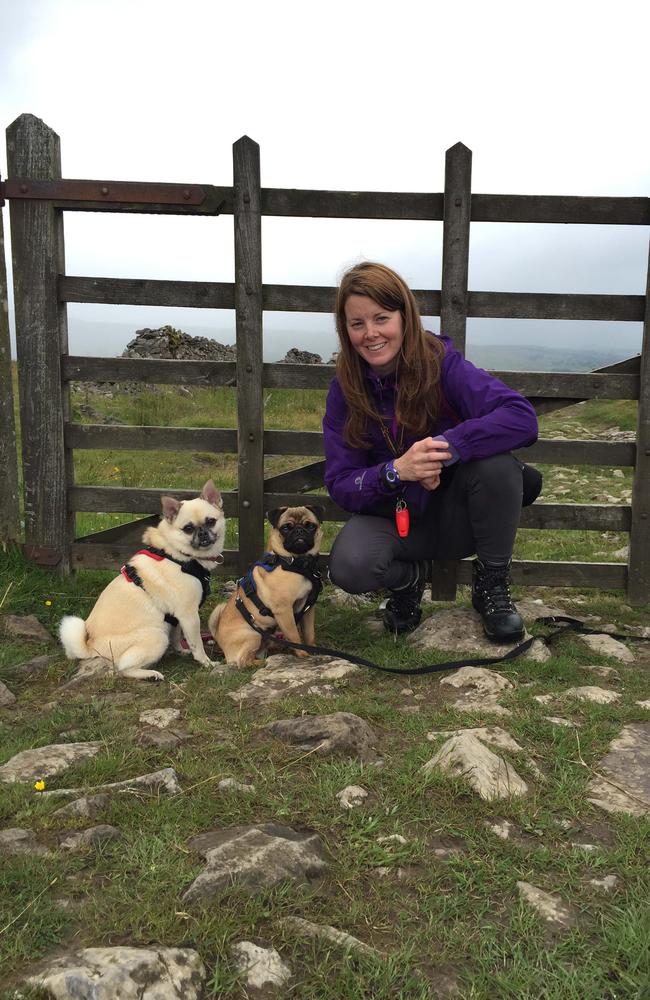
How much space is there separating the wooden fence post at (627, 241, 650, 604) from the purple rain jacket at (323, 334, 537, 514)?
4.84 ft

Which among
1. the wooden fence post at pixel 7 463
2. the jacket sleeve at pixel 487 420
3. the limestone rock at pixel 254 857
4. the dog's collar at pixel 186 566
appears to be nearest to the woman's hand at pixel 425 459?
the jacket sleeve at pixel 487 420

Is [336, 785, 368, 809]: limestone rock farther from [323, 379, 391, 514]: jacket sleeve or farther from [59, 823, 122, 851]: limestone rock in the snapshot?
[323, 379, 391, 514]: jacket sleeve

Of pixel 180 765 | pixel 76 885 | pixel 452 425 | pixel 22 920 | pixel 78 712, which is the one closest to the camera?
pixel 22 920

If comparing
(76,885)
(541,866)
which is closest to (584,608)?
(541,866)

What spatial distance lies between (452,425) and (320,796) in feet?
8.28

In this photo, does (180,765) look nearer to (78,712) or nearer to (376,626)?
(78,712)

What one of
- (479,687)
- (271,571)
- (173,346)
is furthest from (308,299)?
(173,346)

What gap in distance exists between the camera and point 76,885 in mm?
2373

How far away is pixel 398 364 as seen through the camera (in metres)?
4.35

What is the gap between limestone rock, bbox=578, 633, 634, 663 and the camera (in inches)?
175

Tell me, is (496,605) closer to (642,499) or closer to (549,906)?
(642,499)

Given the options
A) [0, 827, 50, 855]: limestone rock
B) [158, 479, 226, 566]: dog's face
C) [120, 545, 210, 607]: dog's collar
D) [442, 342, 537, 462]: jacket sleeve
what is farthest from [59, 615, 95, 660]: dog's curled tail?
[442, 342, 537, 462]: jacket sleeve

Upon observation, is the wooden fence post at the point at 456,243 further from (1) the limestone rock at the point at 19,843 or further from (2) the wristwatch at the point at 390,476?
(1) the limestone rock at the point at 19,843

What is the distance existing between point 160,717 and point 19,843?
1165mm
